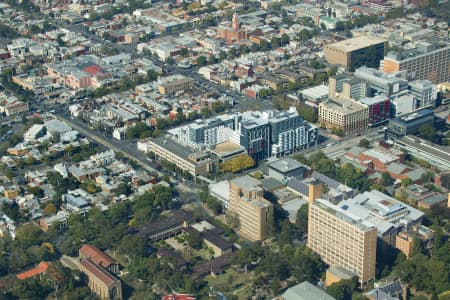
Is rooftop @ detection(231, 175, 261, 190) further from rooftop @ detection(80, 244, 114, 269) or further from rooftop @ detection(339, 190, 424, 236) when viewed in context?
rooftop @ detection(80, 244, 114, 269)

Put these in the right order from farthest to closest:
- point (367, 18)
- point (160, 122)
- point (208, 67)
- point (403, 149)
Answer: point (367, 18), point (208, 67), point (160, 122), point (403, 149)

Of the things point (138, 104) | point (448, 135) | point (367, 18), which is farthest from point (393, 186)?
point (367, 18)

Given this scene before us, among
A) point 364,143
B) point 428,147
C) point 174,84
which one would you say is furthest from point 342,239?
point 174,84

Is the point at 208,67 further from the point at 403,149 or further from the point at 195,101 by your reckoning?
the point at 403,149

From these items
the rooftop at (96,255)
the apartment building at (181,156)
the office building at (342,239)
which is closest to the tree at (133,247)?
the rooftop at (96,255)

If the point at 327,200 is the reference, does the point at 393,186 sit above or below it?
below

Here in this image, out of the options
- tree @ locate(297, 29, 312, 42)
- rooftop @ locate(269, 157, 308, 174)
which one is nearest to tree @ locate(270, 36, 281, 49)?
tree @ locate(297, 29, 312, 42)
